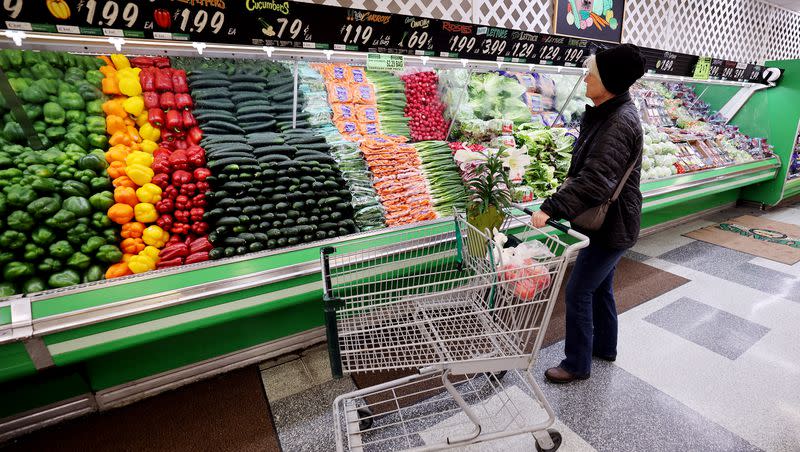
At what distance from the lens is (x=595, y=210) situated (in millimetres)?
1932

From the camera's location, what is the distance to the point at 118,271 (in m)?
2.01

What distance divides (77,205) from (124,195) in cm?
21

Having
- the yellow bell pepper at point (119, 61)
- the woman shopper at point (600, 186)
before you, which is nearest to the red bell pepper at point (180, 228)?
the yellow bell pepper at point (119, 61)

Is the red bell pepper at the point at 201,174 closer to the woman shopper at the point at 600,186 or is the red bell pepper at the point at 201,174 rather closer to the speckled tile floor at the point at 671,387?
the speckled tile floor at the point at 671,387

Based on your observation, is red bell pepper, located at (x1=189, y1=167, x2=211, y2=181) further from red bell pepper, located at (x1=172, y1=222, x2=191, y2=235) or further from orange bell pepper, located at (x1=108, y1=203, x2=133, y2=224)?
orange bell pepper, located at (x1=108, y1=203, x2=133, y2=224)

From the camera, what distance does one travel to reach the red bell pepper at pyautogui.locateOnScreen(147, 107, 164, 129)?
7.95 feet

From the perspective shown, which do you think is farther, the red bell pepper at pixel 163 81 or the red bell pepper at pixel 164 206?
the red bell pepper at pixel 163 81

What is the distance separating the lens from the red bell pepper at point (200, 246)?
7.11ft

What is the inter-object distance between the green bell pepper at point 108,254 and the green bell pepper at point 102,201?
224 mm

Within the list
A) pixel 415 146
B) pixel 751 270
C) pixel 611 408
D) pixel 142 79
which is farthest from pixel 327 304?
pixel 751 270

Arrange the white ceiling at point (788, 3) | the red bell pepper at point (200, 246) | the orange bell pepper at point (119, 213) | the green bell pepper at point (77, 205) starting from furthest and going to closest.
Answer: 1. the white ceiling at point (788, 3)
2. the red bell pepper at point (200, 246)
3. the orange bell pepper at point (119, 213)
4. the green bell pepper at point (77, 205)

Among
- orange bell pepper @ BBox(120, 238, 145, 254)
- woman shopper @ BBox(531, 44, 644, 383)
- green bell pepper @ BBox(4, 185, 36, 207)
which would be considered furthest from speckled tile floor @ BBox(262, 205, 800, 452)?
green bell pepper @ BBox(4, 185, 36, 207)

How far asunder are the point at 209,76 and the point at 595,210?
2655 millimetres

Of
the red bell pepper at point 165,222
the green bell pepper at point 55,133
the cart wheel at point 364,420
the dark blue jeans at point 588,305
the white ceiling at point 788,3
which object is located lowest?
the cart wheel at point 364,420
